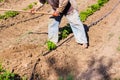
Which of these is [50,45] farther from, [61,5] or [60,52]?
[61,5]

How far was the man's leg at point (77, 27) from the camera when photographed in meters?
8.32

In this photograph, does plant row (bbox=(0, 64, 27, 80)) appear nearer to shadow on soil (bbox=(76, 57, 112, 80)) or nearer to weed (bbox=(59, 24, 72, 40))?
shadow on soil (bbox=(76, 57, 112, 80))

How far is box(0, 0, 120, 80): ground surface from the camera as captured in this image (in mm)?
7457

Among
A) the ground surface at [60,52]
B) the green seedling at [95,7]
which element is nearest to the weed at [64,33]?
the ground surface at [60,52]

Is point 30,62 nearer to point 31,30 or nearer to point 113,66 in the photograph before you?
point 113,66

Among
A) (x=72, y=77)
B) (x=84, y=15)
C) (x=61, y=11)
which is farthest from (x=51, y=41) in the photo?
(x=84, y=15)

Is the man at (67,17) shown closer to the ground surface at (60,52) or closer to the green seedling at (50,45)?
the ground surface at (60,52)

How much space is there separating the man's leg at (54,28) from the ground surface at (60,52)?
0.87ft

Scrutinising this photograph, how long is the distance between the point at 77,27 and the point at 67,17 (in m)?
0.36

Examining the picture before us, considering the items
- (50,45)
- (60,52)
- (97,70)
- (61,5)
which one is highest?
(61,5)

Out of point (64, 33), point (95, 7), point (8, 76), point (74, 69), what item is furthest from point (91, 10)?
point (8, 76)

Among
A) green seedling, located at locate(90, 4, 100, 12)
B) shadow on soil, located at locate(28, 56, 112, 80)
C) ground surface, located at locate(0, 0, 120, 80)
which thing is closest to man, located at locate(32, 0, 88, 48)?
ground surface, located at locate(0, 0, 120, 80)

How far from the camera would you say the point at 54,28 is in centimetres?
862

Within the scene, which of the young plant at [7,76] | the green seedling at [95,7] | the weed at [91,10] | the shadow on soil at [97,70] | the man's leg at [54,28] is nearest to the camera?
the young plant at [7,76]
